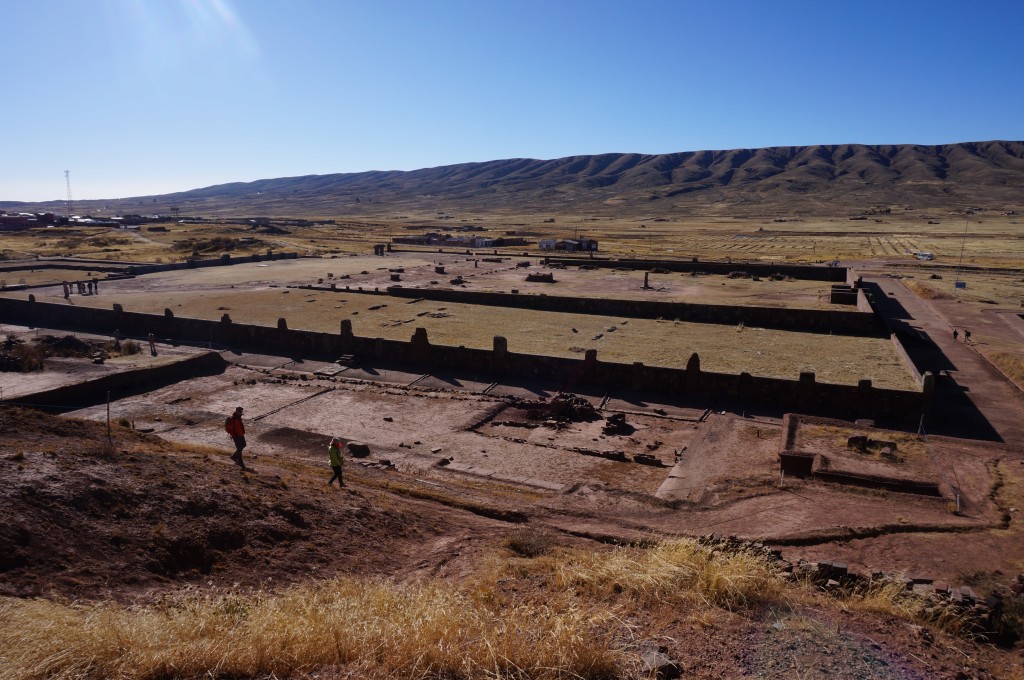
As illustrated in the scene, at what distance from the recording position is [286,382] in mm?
22812

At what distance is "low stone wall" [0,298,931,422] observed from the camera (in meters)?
18.9

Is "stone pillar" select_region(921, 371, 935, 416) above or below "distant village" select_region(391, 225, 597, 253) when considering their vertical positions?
below

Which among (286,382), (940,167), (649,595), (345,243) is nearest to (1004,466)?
(649,595)

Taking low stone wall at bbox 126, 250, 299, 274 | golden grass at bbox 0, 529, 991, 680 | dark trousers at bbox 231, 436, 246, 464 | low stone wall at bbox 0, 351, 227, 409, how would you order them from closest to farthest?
golden grass at bbox 0, 529, 991, 680 < dark trousers at bbox 231, 436, 246, 464 < low stone wall at bbox 0, 351, 227, 409 < low stone wall at bbox 126, 250, 299, 274

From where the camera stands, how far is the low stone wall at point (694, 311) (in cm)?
3153

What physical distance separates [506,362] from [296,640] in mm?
17723

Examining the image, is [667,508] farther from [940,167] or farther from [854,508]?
[940,167]

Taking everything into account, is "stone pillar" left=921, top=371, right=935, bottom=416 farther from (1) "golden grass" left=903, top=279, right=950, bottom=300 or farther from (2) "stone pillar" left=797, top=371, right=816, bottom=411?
(1) "golden grass" left=903, top=279, right=950, bottom=300

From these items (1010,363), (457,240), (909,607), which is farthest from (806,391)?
(457,240)

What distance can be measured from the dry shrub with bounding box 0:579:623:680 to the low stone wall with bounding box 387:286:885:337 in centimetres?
Result: 2882

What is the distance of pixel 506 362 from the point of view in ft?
77.3

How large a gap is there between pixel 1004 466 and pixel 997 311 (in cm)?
2830

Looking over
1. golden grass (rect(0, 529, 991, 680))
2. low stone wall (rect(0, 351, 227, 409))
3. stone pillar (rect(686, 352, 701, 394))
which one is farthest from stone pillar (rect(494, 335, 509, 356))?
golden grass (rect(0, 529, 991, 680))

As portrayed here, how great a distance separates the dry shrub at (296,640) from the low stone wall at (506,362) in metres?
14.5
